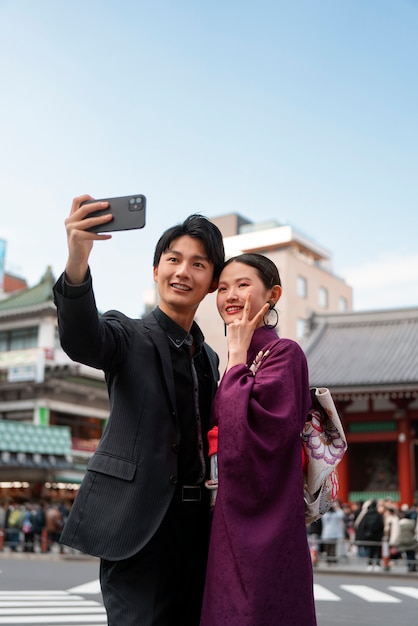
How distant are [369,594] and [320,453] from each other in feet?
29.9

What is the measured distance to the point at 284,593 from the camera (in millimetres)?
2328

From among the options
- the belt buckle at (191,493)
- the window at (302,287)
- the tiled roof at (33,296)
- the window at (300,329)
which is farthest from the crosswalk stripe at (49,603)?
the window at (302,287)

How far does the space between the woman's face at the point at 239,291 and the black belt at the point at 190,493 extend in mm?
612

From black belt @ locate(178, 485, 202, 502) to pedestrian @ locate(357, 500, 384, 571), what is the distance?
47.3ft

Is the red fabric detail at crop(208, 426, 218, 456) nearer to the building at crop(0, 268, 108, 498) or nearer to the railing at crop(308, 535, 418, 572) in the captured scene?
the railing at crop(308, 535, 418, 572)

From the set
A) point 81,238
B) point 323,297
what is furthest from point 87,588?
point 323,297

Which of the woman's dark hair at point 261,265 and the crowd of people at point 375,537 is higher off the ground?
the woman's dark hair at point 261,265

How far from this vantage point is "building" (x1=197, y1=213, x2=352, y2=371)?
150 feet

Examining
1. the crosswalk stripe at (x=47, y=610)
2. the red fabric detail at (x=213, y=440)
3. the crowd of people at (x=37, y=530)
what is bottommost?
the crowd of people at (x=37, y=530)

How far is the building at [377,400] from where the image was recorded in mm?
24484

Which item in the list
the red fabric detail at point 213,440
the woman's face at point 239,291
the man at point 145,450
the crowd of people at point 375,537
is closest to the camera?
the man at point 145,450

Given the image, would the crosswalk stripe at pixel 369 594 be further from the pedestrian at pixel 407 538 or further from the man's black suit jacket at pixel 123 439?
the man's black suit jacket at pixel 123 439

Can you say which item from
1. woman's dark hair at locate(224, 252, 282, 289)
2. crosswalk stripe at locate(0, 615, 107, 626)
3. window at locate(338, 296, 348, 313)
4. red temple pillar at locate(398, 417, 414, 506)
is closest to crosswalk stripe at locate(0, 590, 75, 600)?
crosswalk stripe at locate(0, 615, 107, 626)

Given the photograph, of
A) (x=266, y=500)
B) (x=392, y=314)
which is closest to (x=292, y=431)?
(x=266, y=500)
